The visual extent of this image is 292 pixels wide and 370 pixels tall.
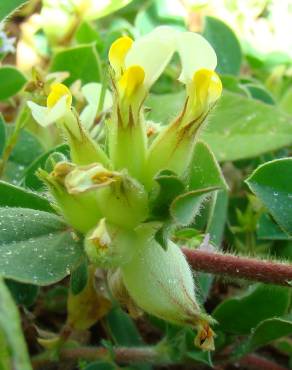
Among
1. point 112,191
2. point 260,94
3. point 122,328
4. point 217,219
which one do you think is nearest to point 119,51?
point 112,191

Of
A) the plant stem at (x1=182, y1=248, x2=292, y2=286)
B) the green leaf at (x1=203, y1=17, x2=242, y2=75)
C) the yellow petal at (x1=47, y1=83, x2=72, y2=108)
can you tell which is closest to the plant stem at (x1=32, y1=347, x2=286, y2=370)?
the plant stem at (x1=182, y1=248, x2=292, y2=286)

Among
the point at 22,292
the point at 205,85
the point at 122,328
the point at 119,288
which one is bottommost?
the point at 122,328

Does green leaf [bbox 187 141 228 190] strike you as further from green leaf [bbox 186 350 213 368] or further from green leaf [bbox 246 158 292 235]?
green leaf [bbox 186 350 213 368]

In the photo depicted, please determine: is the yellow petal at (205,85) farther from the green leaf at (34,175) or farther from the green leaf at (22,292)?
the green leaf at (22,292)

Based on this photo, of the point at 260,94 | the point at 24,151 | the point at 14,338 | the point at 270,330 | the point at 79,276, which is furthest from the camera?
the point at 260,94

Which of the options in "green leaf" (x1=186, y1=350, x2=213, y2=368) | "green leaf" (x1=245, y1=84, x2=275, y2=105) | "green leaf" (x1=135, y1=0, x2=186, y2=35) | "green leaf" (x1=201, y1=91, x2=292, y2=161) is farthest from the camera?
"green leaf" (x1=135, y1=0, x2=186, y2=35)

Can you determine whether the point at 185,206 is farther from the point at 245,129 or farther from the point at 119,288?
the point at 245,129

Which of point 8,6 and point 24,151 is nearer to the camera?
point 8,6

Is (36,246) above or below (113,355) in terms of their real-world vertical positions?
above
